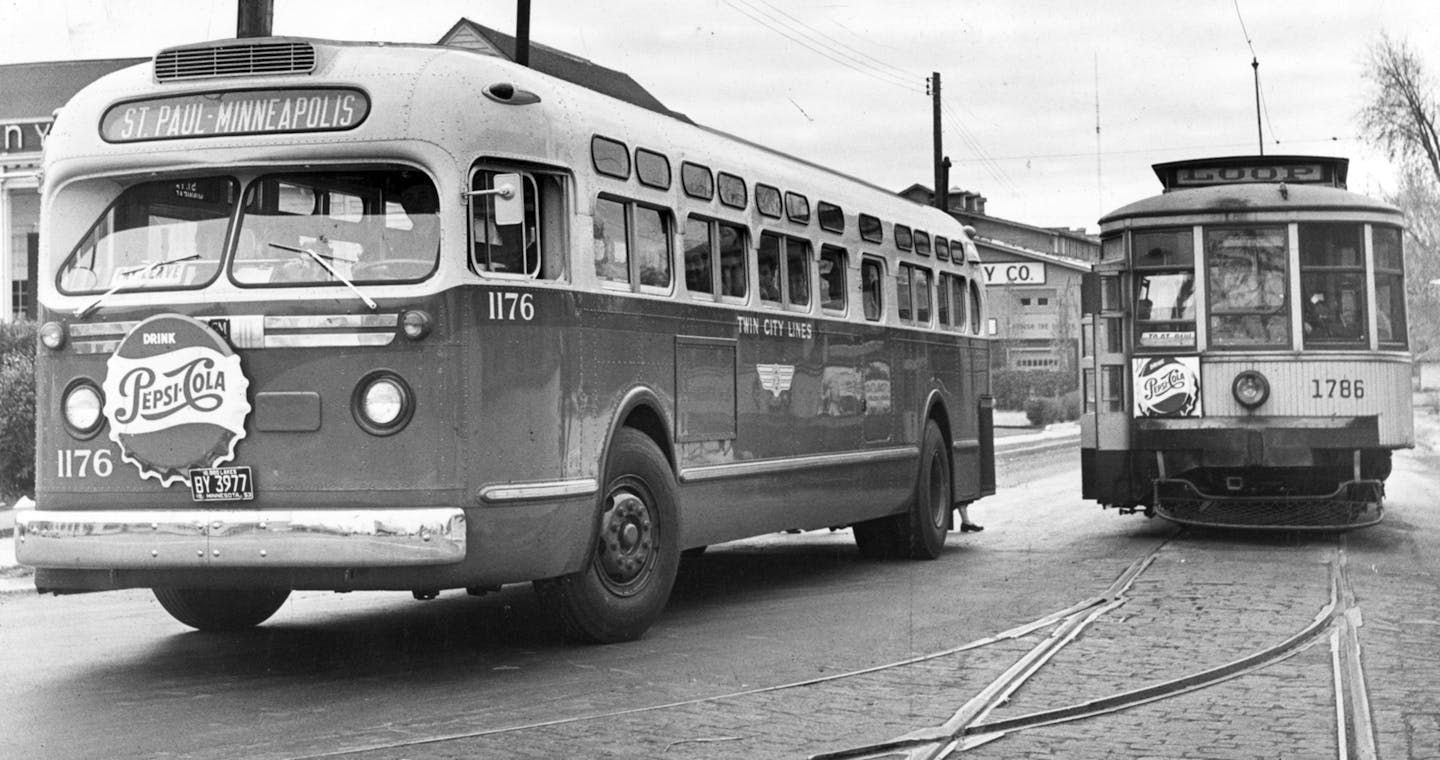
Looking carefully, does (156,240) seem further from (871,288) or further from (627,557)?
(871,288)

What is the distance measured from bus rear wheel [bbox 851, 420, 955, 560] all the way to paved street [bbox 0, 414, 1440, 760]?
0.72 m

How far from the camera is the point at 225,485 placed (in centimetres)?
779

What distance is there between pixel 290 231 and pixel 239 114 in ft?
1.89

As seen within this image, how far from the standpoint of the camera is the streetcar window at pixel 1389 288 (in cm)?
1523

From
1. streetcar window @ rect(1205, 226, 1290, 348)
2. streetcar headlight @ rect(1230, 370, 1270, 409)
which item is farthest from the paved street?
streetcar window @ rect(1205, 226, 1290, 348)

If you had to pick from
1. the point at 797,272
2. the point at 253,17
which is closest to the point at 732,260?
the point at 797,272

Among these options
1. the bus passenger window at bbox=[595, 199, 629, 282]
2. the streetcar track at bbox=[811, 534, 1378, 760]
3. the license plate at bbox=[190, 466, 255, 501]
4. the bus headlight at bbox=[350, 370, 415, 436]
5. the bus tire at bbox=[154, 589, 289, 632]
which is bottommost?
the streetcar track at bbox=[811, 534, 1378, 760]

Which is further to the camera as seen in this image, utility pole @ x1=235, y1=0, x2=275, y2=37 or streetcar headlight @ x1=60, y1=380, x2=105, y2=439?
utility pole @ x1=235, y1=0, x2=275, y2=37

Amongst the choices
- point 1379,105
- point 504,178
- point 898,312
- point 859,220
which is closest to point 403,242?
point 504,178

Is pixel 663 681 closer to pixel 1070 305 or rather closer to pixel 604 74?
pixel 604 74

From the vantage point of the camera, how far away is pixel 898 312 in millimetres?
13727

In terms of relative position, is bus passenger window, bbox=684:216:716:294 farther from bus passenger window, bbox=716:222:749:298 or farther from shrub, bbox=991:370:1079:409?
shrub, bbox=991:370:1079:409

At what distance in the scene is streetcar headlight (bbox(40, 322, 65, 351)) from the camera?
26.8 ft

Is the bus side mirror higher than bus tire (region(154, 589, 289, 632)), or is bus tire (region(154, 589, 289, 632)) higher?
the bus side mirror
